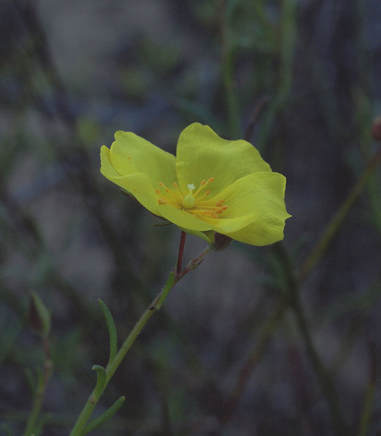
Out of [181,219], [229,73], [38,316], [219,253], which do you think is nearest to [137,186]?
[181,219]

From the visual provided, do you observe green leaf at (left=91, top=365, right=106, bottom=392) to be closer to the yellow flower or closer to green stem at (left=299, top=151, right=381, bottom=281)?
the yellow flower

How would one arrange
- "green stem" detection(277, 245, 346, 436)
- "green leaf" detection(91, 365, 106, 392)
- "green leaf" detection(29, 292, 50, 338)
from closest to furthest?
"green leaf" detection(91, 365, 106, 392), "green leaf" detection(29, 292, 50, 338), "green stem" detection(277, 245, 346, 436)

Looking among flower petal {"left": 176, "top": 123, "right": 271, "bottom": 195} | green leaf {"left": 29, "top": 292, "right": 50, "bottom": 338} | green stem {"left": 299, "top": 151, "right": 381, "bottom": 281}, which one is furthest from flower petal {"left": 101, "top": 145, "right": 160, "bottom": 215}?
green stem {"left": 299, "top": 151, "right": 381, "bottom": 281}

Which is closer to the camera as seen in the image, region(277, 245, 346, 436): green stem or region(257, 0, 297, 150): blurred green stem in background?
region(277, 245, 346, 436): green stem

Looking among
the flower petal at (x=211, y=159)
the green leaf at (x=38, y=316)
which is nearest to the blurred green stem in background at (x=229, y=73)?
the flower petal at (x=211, y=159)

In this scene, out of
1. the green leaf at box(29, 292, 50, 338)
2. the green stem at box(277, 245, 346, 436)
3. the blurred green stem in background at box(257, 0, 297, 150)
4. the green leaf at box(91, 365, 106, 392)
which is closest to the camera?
the green leaf at box(91, 365, 106, 392)

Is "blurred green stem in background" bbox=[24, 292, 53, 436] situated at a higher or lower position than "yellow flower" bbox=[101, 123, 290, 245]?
lower

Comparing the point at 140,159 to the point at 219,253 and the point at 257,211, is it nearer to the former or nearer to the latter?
the point at 257,211
